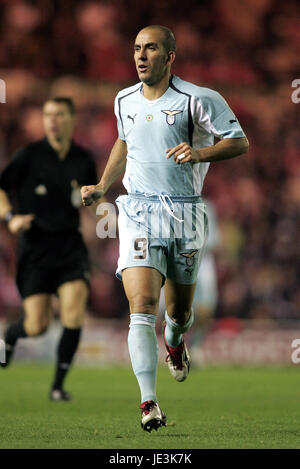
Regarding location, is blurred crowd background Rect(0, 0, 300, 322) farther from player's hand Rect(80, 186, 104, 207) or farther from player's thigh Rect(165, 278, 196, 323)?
player's hand Rect(80, 186, 104, 207)

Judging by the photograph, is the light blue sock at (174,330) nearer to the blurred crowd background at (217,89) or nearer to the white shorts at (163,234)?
the white shorts at (163,234)

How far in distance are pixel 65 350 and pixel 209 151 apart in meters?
3.17

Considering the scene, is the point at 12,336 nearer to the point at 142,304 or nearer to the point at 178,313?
the point at 178,313

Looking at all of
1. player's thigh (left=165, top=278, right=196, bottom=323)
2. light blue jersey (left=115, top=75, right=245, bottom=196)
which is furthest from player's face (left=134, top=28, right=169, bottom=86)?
player's thigh (left=165, top=278, right=196, bottom=323)

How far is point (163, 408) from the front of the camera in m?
7.47

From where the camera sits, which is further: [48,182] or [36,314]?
[48,182]

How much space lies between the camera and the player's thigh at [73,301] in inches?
319

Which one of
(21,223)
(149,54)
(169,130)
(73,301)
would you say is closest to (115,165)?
(169,130)

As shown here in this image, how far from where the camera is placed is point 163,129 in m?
5.84

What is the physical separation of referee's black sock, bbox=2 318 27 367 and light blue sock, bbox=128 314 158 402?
2.98 meters

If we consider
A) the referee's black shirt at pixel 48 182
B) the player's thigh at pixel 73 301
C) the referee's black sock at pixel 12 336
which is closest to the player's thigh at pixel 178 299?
the player's thigh at pixel 73 301

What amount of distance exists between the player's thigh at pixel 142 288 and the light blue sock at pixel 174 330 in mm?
1025

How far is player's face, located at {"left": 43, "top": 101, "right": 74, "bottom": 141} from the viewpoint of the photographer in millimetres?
8383
